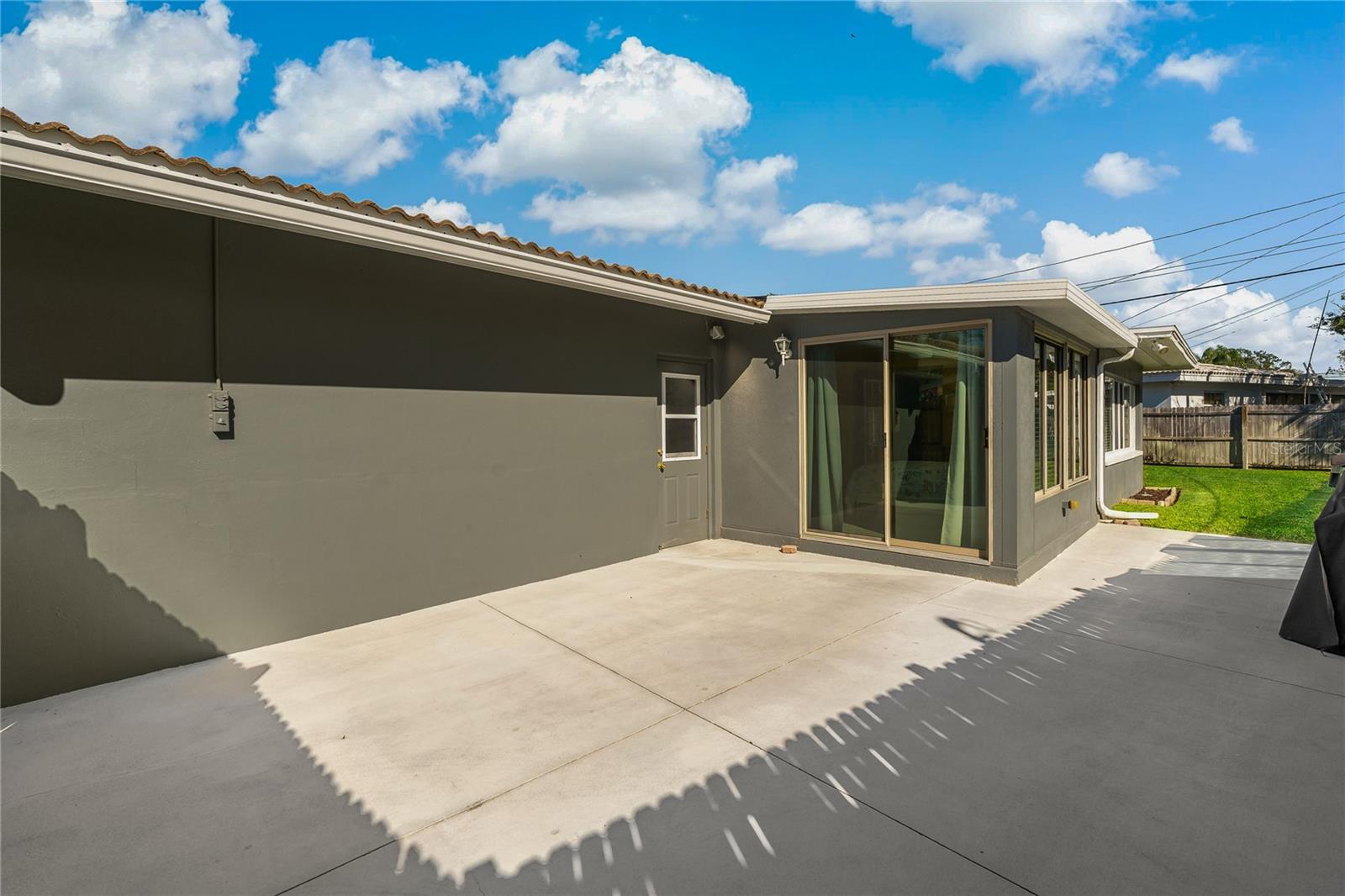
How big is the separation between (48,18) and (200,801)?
696 cm

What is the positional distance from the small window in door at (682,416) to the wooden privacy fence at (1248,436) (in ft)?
46.2

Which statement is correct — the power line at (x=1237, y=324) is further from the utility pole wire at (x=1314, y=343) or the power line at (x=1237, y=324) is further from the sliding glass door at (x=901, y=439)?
the sliding glass door at (x=901, y=439)

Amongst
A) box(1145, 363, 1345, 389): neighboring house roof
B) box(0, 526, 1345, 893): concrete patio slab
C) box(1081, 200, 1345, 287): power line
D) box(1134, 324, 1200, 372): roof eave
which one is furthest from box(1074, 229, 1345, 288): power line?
box(0, 526, 1345, 893): concrete patio slab

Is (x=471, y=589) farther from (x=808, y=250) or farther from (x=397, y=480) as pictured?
(x=808, y=250)

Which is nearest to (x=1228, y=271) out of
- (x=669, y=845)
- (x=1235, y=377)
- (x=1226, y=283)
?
(x=1226, y=283)

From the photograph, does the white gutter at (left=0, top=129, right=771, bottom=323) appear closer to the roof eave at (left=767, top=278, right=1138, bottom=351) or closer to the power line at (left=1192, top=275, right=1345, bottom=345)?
the roof eave at (left=767, top=278, right=1138, bottom=351)

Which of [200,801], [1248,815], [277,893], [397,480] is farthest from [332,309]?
[1248,815]

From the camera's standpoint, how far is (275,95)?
338 inches

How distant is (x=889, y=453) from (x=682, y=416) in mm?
2218

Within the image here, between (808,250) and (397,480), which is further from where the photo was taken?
(808,250)

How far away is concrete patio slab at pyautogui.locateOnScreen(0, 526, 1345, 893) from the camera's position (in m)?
1.86

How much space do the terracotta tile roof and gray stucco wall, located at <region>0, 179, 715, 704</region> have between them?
0.74 m

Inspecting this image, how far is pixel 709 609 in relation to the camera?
450 cm

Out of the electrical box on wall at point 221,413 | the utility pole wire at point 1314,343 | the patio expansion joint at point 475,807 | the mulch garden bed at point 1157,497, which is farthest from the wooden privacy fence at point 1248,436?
the electrical box on wall at point 221,413
